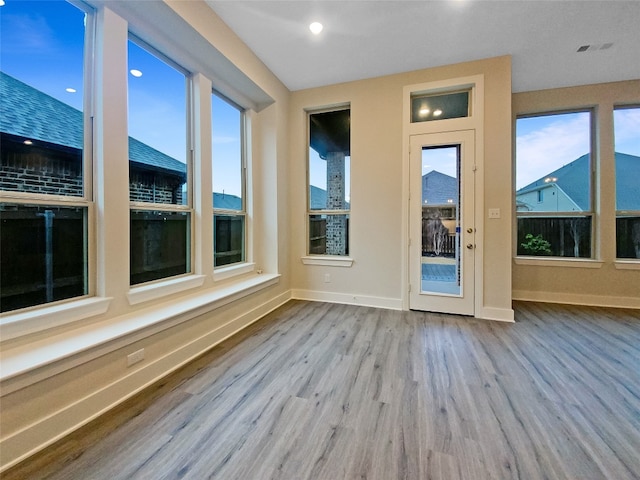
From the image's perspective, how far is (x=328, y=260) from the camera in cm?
401

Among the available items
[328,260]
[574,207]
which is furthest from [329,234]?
[574,207]

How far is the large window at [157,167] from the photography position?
2.29 metres

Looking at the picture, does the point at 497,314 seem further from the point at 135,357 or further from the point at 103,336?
the point at 103,336

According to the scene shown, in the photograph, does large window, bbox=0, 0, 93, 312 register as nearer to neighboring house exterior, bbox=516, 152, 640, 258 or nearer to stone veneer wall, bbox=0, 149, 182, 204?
stone veneer wall, bbox=0, 149, 182, 204

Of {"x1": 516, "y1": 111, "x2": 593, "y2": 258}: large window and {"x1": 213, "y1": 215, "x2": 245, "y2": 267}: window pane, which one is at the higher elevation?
{"x1": 516, "y1": 111, "x2": 593, "y2": 258}: large window

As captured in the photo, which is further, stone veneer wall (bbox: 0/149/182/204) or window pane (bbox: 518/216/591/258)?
window pane (bbox: 518/216/591/258)

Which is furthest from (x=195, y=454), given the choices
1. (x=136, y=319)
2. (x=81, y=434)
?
(x=136, y=319)

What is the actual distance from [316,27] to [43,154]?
2.57 m

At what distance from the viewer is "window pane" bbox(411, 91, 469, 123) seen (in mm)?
3443

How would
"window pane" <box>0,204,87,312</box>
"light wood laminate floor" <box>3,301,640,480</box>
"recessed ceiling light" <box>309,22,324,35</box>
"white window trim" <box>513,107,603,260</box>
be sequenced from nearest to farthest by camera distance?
"light wood laminate floor" <box>3,301,640,480</box>, "window pane" <box>0,204,87,312</box>, "recessed ceiling light" <box>309,22,324,35</box>, "white window trim" <box>513,107,603,260</box>

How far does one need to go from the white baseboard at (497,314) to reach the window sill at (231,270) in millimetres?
2959

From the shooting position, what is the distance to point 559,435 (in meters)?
1.47

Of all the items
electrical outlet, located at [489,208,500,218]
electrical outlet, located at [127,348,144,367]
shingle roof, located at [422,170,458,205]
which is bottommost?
electrical outlet, located at [127,348,144,367]

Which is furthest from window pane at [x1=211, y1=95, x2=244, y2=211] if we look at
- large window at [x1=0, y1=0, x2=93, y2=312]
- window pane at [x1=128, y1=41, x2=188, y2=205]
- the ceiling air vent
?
the ceiling air vent
